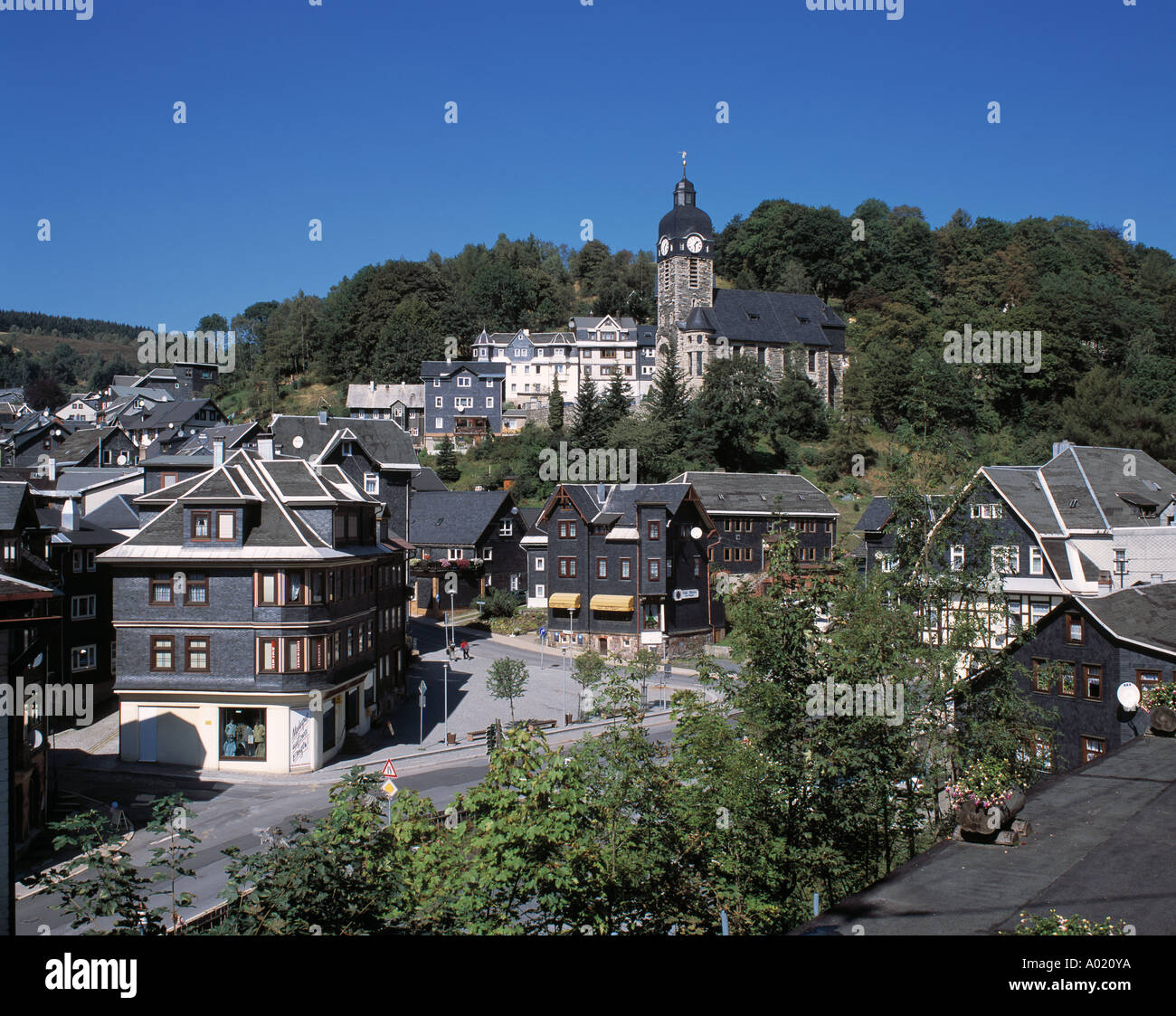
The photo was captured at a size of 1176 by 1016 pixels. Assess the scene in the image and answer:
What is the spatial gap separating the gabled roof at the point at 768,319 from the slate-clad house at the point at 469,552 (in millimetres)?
43717

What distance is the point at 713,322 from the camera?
105 meters

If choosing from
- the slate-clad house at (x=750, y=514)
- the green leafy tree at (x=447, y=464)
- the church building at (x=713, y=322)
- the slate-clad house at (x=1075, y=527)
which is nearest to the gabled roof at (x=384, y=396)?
the green leafy tree at (x=447, y=464)

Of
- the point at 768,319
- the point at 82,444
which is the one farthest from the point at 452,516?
the point at 768,319

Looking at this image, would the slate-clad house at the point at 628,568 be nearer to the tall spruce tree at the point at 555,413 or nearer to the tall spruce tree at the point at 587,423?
the tall spruce tree at the point at 587,423

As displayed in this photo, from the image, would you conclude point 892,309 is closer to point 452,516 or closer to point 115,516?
point 452,516

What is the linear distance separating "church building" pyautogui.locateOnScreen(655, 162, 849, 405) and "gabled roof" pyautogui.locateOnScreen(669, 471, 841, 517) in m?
31.8

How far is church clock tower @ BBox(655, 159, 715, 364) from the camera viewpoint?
105 meters

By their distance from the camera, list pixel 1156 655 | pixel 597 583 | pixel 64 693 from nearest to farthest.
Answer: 1. pixel 1156 655
2. pixel 64 693
3. pixel 597 583

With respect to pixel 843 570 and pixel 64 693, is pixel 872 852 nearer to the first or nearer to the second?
pixel 843 570

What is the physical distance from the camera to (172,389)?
139 meters

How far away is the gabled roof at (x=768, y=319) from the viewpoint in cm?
10512
